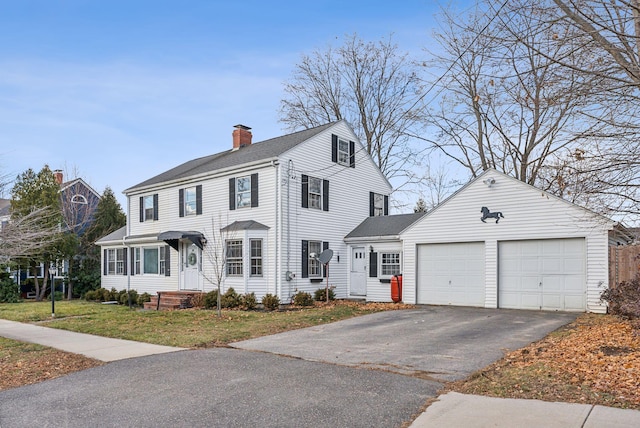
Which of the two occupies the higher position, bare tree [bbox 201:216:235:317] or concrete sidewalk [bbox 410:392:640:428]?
bare tree [bbox 201:216:235:317]

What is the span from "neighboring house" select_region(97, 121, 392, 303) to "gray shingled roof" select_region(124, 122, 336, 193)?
0.33 ft

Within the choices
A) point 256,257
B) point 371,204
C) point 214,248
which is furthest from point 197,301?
point 371,204

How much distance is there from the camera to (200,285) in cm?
1903

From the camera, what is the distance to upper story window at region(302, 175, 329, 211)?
59.1 ft

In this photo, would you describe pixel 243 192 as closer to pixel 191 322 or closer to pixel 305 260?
pixel 305 260

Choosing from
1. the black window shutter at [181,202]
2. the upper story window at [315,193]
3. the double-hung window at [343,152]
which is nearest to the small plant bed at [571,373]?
the upper story window at [315,193]

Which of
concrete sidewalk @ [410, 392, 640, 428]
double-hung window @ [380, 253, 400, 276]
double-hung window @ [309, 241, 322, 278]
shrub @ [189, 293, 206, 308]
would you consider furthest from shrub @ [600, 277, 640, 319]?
shrub @ [189, 293, 206, 308]

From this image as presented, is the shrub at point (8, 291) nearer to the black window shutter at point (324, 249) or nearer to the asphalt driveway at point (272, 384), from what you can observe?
the black window shutter at point (324, 249)

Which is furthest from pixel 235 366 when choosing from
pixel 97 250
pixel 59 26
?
pixel 97 250

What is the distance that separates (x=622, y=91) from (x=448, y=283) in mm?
9927

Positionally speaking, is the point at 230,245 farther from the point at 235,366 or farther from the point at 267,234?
the point at 235,366

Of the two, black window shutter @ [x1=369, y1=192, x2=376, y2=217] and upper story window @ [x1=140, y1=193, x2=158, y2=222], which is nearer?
black window shutter @ [x1=369, y1=192, x2=376, y2=217]

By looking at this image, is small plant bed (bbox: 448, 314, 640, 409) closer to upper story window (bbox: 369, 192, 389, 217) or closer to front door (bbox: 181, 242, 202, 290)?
upper story window (bbox: 369, 192, 389, 217)

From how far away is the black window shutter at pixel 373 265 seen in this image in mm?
18359
